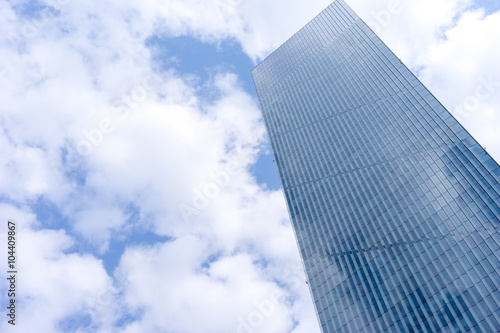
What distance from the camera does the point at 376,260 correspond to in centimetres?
8144

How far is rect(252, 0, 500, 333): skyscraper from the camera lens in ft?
224

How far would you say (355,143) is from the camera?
10869 cm

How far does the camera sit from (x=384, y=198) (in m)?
90.5

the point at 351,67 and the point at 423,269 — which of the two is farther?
the point at 351,67

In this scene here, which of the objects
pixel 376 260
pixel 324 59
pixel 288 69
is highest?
pixel 288 69

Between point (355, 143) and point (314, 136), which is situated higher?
point (314, 136)

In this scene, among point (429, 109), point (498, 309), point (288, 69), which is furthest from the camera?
point (288, 69)

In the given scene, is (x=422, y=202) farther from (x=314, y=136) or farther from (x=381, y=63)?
(x=381, y=63)

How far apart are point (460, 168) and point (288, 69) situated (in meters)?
95.5

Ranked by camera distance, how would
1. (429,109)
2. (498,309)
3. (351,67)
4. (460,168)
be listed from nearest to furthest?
1. (498,309)
2. (460,168)
3. (429,109)
4. (351,67)

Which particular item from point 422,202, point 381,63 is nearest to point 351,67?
point 381,63

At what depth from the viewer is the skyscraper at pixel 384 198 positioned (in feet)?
224

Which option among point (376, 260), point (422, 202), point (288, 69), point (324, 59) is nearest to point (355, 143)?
point (422, 202)

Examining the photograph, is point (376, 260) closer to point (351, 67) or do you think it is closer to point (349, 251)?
point (349, 251)
